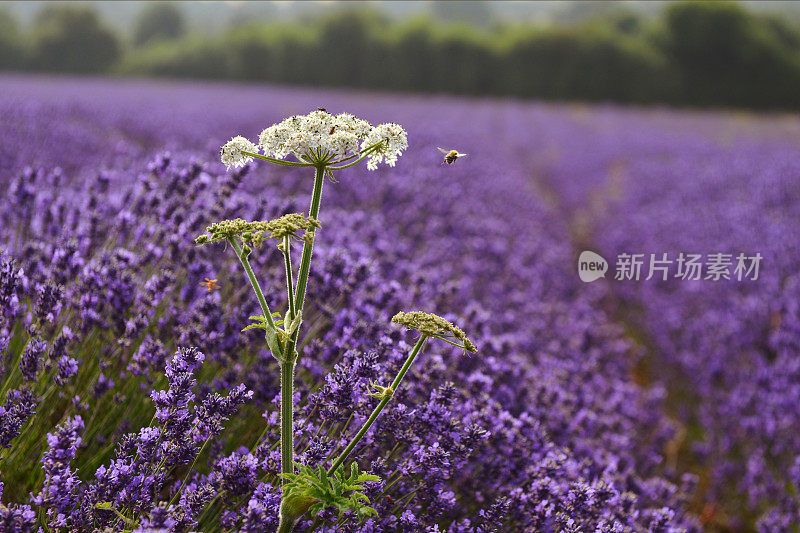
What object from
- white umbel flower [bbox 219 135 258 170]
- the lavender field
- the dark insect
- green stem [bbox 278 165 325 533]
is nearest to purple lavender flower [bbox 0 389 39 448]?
the lavender field

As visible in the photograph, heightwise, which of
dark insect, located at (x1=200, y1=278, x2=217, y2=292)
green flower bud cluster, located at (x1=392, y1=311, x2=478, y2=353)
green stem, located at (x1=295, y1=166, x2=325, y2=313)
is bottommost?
dark insect, located at (x1=200, y1=278, x2=217, y2=292)

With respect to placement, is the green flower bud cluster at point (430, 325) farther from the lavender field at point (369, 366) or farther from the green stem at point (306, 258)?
the lavender field at point (369, 366)

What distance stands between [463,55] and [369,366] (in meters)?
30.6

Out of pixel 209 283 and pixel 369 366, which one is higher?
pixel 209 283

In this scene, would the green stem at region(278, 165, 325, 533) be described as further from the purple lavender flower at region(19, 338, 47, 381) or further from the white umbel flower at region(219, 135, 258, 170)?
the purple lavender flower at region(19, 338, 47, 381)

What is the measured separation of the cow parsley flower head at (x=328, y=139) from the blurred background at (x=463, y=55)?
29.0 metres

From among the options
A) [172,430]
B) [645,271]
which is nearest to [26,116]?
[172,430]

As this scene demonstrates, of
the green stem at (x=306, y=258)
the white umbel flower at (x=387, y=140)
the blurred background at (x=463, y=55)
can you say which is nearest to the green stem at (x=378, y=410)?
the green stem at (x=306, y=258)

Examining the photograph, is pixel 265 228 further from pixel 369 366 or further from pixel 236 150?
pixel 369 366

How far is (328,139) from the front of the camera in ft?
3.39

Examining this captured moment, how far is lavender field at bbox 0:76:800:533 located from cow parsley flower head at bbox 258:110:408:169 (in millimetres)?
540

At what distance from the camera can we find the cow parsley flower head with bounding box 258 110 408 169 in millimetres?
1039

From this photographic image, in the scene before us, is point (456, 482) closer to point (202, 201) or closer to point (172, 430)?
point (172, 430)

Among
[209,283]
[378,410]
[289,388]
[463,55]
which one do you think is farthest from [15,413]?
[463,55]
